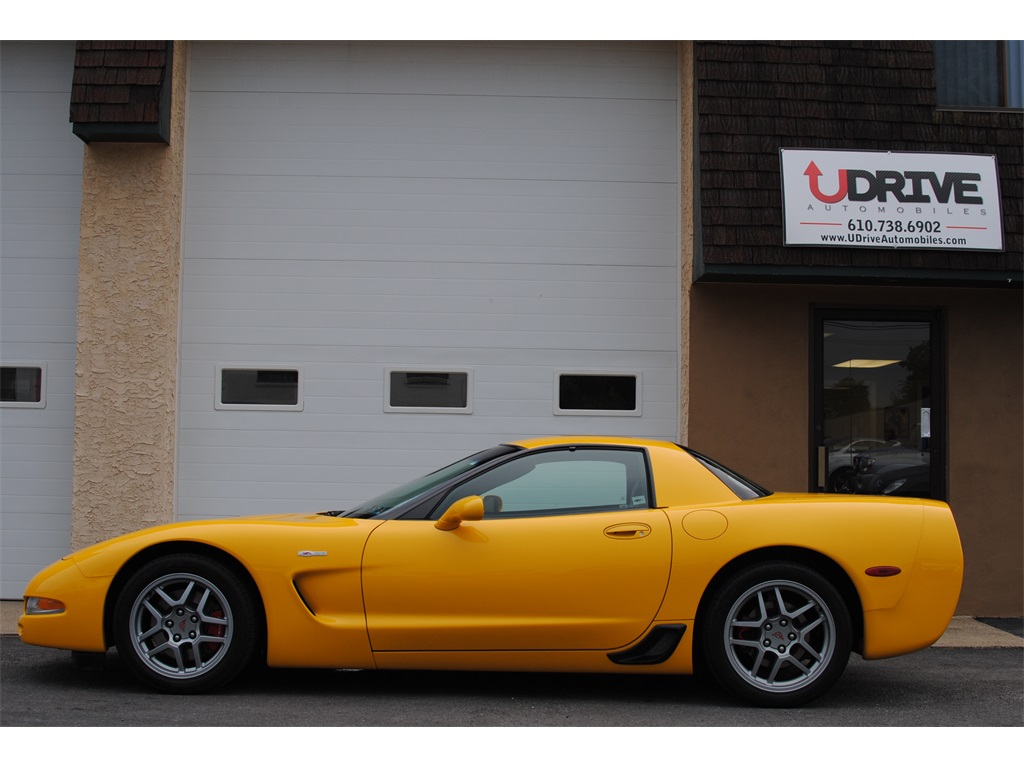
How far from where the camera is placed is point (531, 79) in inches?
346

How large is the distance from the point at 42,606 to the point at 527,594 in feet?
7.96

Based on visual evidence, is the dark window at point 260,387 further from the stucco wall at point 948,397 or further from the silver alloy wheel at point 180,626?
the silver alloy wheel at point 180,626

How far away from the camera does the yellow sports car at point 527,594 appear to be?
16.0 feet

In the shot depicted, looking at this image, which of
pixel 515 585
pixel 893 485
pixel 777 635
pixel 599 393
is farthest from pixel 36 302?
pixel 893 485

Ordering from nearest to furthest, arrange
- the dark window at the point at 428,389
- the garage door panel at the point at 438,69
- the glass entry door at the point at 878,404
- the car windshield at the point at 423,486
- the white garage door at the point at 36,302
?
the car windshield at the point at 423,486, the glass entry door at the point at 878,404, the white garage door at the point at 36,302, the dark window at the point at 428,389, the garage door panel at the point at 438,69

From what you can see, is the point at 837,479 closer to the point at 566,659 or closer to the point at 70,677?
the point at 566,659

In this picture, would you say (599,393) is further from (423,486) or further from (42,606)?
(42,606)

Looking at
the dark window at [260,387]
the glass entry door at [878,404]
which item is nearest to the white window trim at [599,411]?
the glass entry door at [878,404]

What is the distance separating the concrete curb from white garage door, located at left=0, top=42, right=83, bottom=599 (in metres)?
0.75

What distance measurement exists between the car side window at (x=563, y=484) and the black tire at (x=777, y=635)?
662 millimetres

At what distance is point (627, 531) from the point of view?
16.3ft

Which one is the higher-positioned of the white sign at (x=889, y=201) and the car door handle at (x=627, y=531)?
the white sign at (x=889, y=201)

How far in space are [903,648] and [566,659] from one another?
65.8 inches

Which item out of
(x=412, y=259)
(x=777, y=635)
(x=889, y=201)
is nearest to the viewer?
(x=777, y=635)
